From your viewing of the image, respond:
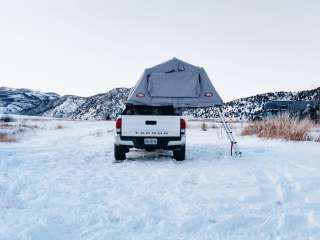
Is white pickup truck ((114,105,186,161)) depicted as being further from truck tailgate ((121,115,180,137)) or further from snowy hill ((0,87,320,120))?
snowy hill ((0,87,320,120))

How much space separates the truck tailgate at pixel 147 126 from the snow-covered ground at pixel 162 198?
853mm

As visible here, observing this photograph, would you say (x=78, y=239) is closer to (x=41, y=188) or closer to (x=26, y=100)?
(x=41, y=188)

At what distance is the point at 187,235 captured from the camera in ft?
16.9

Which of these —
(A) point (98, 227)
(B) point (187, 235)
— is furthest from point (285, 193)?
(A) point (98, 227)

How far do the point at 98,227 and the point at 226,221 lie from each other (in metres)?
1.70

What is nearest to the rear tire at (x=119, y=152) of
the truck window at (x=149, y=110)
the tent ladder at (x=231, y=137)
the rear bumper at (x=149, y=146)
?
the rear bumper at (x=149, y=146)

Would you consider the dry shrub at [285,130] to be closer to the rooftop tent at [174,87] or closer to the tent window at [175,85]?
the rooftop tent at [174,87]

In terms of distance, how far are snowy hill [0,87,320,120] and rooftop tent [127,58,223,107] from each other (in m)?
63.6

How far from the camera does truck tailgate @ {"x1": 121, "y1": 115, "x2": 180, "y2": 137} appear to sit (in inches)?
491

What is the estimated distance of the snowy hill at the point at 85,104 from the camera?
87.0 meters

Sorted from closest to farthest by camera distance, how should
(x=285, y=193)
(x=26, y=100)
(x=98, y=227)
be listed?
(x=98, y=227), (x=285, y=193), (x=26, y=100)

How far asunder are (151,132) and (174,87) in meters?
2.56

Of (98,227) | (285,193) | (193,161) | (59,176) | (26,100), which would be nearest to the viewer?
(98,227)

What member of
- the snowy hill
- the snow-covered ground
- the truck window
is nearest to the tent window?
the truck window
